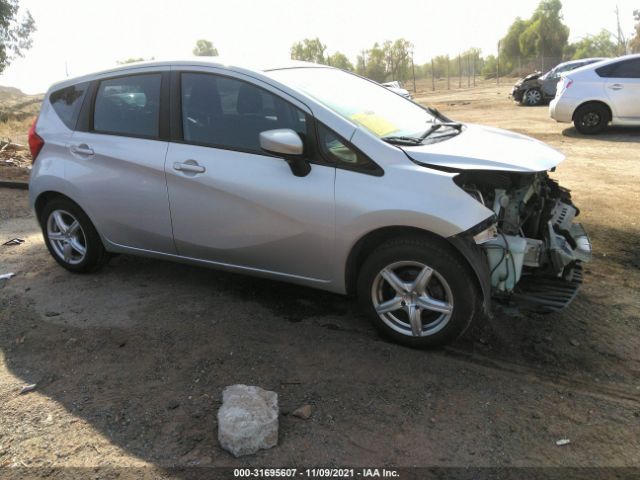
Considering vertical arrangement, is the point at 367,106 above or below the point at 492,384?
above

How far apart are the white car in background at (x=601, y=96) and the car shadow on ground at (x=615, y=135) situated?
0.19 metres

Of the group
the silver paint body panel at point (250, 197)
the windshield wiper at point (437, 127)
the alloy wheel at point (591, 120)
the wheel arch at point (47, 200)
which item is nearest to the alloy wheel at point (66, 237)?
the wheel arch at point (47, 200)

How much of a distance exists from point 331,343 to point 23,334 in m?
2.20

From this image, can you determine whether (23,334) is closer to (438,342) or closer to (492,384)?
(438,342)

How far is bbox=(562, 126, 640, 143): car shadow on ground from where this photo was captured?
444 inches

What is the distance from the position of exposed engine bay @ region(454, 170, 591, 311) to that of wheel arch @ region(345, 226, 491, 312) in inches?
4.7

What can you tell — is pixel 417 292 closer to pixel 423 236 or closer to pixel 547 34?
pixel 423 236

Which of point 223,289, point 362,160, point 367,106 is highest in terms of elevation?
point 367,106

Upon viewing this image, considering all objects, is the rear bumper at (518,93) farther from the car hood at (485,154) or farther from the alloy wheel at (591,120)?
the car hood at (485,154)

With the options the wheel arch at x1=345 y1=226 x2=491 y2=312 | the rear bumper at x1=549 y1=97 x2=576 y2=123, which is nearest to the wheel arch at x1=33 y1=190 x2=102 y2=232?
the wheel arch at x1=345 y1=226 x2=491 y2=312

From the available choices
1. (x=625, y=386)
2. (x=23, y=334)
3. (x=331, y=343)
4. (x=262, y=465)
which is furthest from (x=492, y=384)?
(x=23, y=334)

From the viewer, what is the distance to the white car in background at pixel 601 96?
11359mm

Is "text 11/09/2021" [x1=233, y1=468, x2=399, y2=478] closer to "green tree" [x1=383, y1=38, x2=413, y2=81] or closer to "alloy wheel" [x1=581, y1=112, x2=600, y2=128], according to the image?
"alloy wheel" [x1=581, y1=112, x2=600, y2=128]

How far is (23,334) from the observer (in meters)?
3.99
